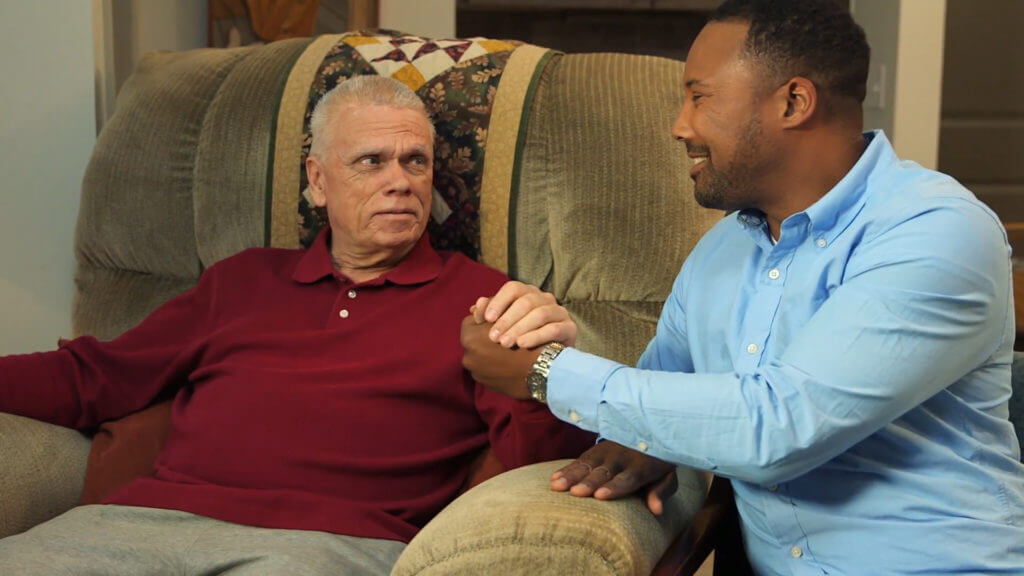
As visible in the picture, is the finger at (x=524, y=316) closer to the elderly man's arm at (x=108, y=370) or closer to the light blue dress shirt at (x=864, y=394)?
the light blue dress shirt at (x=864, y=394)

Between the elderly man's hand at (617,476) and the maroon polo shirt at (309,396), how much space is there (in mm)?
205

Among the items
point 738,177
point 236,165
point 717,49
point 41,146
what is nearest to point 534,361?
point 738,177

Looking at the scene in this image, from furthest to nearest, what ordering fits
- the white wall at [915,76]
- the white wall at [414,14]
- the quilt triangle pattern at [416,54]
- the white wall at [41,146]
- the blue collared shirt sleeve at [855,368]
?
the white wall at [414,14] < the white wall at [915,76] < the white wall at [41,146] < the quilt triangle pattern at [416,54] < the blue collared shirt sleeve at [855,368]

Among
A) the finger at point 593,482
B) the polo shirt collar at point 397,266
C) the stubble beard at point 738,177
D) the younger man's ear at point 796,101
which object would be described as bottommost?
the finger at point 593,482

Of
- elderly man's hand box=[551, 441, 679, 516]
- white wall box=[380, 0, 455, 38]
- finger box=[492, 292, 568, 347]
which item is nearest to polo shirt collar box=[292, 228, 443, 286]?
finger box=[492, 292, 568, 347]

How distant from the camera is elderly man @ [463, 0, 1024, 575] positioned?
1.17 m

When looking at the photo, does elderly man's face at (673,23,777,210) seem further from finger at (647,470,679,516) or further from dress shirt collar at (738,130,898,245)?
finger at (647,470,679,516)

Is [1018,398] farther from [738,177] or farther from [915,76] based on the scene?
[915,76]

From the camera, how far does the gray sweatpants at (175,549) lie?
1490 millimetres

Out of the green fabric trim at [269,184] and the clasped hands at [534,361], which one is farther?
the green fabric trim at [269,184]

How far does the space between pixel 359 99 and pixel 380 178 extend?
0.50 ft

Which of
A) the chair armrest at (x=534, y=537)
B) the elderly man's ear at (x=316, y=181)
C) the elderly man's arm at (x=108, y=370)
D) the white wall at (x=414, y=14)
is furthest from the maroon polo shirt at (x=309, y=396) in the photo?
the white wall at (x=414, y=14)

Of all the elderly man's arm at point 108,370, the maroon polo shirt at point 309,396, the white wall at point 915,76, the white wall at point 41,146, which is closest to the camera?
the maroon polo shirt at point 309,396

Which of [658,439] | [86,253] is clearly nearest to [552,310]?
[658,439]
